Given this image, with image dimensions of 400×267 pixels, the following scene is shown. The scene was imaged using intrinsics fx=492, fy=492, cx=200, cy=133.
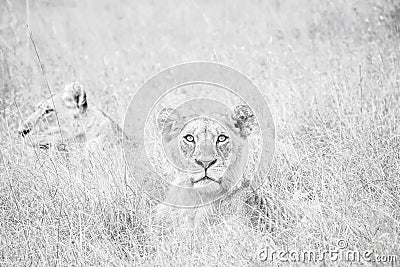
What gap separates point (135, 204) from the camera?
3.59 m

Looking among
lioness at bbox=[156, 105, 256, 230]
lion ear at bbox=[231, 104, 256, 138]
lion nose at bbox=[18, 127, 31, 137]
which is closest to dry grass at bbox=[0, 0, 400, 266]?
lion nose at bbox=[18, 127, 31, 137]

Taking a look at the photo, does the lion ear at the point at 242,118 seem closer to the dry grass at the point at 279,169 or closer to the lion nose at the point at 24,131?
the dry grass at the point at 279,169

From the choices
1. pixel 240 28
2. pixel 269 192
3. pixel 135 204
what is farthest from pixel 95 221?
pixel 240 28

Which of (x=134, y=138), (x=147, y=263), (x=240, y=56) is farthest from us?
(x=240, y=56)

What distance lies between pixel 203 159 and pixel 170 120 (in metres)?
0.72

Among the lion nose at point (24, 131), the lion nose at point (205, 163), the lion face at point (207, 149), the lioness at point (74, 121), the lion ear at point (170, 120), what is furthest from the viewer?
the lioness at point (74, 121)

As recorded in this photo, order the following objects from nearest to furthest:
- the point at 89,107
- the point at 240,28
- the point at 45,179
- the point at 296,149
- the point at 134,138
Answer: the point at 45,179
the point at 296,149
the point at 134,138
the point at 89,107
the point at 240,28

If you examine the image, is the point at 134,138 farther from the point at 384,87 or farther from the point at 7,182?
the point at 384,87

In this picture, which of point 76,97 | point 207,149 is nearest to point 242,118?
point 207,149

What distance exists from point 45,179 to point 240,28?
5.13 m

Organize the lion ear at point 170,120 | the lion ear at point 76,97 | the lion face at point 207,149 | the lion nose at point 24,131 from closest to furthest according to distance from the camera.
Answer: the lion face at point 207,149
the lion ear at point 170,120
the lion nose at point 24,131
the lion ear at point 76,97

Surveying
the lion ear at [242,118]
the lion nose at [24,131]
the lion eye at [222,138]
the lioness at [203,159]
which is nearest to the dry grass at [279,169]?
the lion nose at [24,131]

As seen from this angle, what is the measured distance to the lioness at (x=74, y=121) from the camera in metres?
5.07

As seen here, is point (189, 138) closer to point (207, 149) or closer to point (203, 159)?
point (207, 149)
